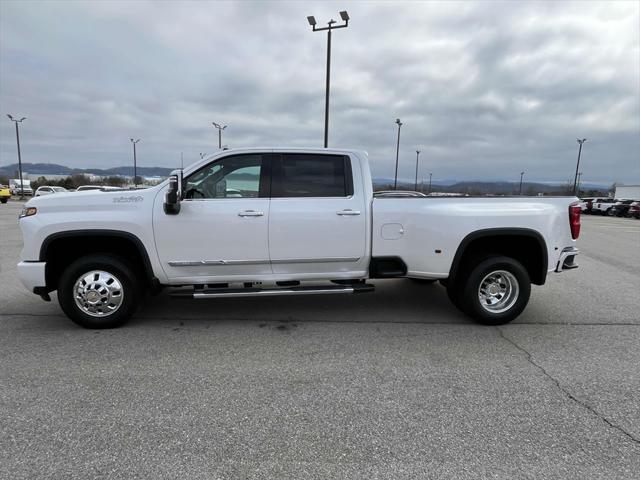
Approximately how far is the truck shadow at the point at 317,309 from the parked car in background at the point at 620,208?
36676mm

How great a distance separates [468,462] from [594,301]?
469cm

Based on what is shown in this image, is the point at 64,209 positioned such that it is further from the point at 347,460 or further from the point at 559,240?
the point at 559,240

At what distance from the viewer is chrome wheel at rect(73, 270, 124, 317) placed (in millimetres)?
4523

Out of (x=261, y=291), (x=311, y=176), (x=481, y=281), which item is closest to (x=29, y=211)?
(x=261, y=291)

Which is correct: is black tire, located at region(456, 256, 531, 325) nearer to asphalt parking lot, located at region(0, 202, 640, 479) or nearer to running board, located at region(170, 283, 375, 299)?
asphalt parking lot, located at region(0, 202, 640, 479)

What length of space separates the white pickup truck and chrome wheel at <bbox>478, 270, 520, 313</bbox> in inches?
0.5

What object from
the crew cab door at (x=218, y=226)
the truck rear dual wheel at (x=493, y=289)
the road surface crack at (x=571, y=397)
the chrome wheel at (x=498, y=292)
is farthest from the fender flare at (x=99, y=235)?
the road surface crack at (x=571, y=397)

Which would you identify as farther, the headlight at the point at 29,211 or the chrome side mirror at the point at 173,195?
the headlight at the point at 29,211

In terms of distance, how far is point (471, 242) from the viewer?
4.91 meters

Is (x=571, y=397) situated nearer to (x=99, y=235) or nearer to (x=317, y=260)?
(x=317, y=260)

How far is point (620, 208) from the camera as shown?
35031 mm

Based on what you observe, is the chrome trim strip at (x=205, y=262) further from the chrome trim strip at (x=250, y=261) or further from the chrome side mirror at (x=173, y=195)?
the chrome side mirror at (x=173, y=195)

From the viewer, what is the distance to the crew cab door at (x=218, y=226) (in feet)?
14.8

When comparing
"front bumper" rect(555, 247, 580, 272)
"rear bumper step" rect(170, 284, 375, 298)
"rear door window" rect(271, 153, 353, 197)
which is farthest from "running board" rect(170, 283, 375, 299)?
"front bumper" rect(555, 247, 580, 272)
